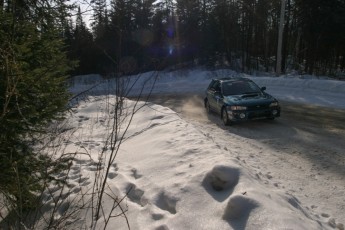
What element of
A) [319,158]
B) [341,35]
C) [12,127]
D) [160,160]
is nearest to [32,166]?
[12,127]

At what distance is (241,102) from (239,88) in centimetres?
150

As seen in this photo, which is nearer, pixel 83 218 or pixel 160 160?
pixel 83 218

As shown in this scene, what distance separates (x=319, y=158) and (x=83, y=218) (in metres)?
5.18

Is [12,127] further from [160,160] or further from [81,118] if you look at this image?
[81,118]

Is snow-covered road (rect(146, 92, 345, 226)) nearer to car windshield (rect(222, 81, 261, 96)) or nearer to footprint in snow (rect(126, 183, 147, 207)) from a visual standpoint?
car windshield (rect(222, 81, 261, 96))

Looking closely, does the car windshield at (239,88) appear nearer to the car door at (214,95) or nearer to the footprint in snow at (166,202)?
the car door at (214,95)

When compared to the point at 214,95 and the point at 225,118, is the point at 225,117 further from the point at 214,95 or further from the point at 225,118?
the point at 214,95

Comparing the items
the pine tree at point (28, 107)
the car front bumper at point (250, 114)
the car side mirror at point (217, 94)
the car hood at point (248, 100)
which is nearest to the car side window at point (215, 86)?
the car side mirror at point (217, 94)

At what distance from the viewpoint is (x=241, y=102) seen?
456 inches

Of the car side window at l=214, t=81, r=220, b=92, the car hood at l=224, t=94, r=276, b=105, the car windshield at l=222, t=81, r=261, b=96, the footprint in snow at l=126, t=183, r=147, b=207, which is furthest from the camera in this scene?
the car side window at l=214, t=81, r=220, b=92

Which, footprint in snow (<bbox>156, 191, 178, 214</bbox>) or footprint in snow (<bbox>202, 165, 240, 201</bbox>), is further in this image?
footprint in snow (<bbox>202, 165, 240, 201</bbox>)

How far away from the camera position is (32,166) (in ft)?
15.8

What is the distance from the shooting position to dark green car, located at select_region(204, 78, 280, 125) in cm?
1150

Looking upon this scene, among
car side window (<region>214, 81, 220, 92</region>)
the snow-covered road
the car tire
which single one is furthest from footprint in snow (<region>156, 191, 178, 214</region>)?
car side window (<region>214, 81, 220, 92</region>)
